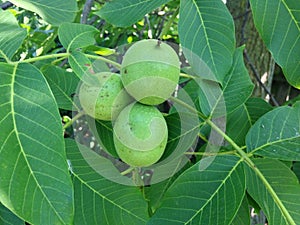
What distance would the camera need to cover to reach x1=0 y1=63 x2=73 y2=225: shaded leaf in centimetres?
66

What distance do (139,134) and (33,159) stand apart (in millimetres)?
207

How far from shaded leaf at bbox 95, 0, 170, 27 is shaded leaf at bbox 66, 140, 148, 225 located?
0.31 m

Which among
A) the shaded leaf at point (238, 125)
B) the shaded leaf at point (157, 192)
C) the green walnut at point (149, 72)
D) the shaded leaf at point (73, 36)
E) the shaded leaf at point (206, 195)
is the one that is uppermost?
the shaded leaf at point (73, 36)

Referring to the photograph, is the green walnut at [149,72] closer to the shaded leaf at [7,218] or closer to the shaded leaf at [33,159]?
the shaded leaf at [33,159]

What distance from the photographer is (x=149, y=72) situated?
0.83 metres

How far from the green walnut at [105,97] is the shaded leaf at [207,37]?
0.50ft

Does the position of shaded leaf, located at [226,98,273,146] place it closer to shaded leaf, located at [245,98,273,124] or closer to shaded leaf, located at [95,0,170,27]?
shaded leaf, located at [245,98,273,124]

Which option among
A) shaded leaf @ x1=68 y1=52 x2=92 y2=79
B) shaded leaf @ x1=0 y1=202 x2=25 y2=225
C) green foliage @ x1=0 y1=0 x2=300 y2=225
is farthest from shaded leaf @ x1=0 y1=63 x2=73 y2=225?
shaded leaf @ x1=0 y1=202 x2=25 y2=225

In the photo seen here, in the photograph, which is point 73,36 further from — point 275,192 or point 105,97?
point 275,192

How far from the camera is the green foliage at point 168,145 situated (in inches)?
26.7

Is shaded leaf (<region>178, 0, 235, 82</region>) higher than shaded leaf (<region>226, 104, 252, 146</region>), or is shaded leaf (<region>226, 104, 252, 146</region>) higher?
shaded leaf (<region>178, 0, 235, 82</region>)

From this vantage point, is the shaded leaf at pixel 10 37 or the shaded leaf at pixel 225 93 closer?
the shaded leaf at pixel 10 37

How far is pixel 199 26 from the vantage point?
930mm

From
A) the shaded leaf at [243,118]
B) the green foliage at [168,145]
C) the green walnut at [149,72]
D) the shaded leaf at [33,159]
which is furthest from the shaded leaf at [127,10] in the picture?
the shaded leaf at [243,118]
